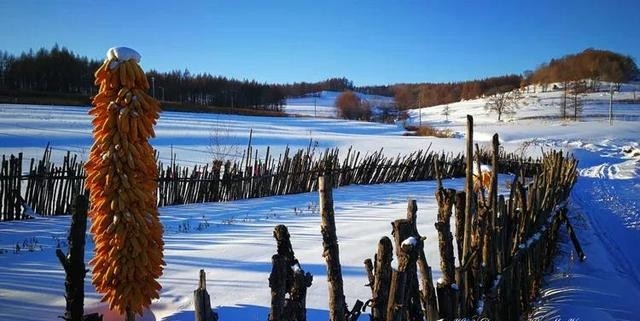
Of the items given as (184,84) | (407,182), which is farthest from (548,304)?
(184,84)

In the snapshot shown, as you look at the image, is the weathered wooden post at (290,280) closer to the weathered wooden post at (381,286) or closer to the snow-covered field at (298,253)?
the weathered wooden post at (381,286)

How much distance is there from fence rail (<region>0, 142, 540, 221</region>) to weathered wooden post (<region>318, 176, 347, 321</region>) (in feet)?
13.8

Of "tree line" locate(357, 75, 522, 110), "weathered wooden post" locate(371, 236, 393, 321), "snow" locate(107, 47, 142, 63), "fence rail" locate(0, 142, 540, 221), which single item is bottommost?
"fence rail" locate(0, 142, 540, 221)

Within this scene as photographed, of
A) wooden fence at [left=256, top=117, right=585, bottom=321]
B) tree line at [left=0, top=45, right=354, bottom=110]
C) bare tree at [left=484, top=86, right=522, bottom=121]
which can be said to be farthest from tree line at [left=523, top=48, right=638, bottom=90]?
wooden fence at [left=256, top=117, right=585, bottom=321]

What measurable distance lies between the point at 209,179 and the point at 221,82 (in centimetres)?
7486

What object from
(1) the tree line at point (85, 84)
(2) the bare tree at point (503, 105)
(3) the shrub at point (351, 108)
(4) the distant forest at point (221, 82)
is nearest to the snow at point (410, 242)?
(4) the distant forest at point (221, 82)

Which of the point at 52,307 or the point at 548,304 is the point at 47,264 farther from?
the point at 548,304

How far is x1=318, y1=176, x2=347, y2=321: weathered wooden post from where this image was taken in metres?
1.81

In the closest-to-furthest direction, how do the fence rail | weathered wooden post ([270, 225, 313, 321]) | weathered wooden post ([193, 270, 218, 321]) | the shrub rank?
weathered wooden post ([193, 270, 218, 321]) < weathered wooden post ([270, 225, 313, 321]) < the fence rail < the shrub

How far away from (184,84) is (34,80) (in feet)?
77.6

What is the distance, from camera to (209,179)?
1057 centimetres

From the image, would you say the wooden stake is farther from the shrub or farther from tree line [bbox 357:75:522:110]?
tree line [bbox 357:75:522:110]

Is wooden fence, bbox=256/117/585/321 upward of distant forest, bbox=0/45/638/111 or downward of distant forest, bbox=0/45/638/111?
downward

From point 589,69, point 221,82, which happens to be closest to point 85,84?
point 221,82
